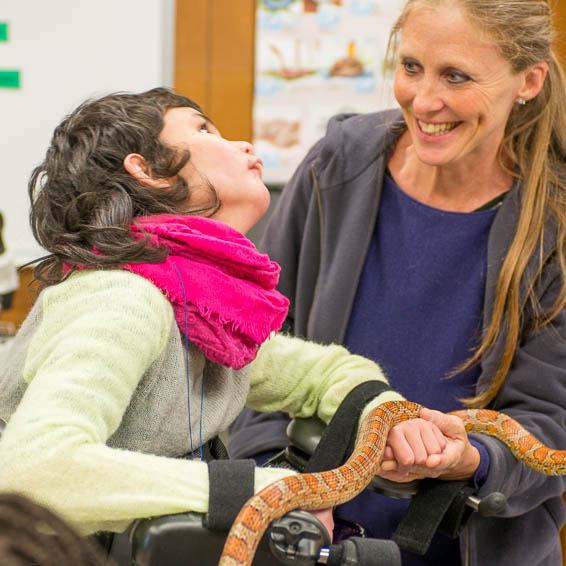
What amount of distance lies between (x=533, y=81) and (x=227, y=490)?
1235 millimetres

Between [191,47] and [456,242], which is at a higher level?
[191,47]

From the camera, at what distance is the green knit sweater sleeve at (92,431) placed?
93 centimetres

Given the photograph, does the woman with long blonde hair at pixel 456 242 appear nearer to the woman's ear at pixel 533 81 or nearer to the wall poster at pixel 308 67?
the woman's ear at pixel 533 81

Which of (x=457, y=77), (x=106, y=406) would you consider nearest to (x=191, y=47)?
(x=457, y=77)

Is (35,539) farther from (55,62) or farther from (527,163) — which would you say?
(55,62)

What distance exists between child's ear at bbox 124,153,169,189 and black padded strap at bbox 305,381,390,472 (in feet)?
1.59

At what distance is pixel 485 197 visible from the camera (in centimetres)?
190

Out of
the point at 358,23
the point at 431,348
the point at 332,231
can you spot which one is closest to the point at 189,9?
the point at 358,23

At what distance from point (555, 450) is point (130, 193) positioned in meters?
0.99

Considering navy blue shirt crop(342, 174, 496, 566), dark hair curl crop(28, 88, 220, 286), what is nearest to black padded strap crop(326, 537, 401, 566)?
dark hair curl crop(28, 88, 220, 286)

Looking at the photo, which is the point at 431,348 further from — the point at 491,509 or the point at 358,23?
the point at 358,23

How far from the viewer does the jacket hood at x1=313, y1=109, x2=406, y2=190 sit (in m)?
1.96

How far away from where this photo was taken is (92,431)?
961 mm

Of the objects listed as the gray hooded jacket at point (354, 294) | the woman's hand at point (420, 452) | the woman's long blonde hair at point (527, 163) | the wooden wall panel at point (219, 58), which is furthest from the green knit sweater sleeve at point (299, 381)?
the wooden wall panel at point (219, 58)
